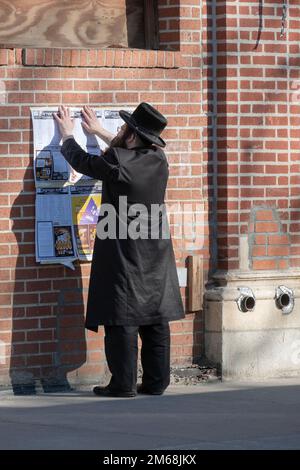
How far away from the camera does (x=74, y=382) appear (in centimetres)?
888

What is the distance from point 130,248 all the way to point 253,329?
142 centimetres

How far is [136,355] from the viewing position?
8.45 meters

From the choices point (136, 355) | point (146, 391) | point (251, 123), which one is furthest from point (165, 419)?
point (251, 123)

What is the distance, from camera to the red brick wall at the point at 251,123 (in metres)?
9.29

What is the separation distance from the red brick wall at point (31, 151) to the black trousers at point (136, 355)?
1.58 feet

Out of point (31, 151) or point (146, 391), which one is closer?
point (146, 391)

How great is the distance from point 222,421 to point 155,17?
3328 mm

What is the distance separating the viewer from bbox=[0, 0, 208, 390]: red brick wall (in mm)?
8688

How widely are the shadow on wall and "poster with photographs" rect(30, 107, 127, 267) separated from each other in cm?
7

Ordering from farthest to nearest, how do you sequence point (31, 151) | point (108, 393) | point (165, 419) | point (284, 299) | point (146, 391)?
point (284, 299) → point (31, 151) → point (146, 391) → point (108, 393) → point (165, 419)

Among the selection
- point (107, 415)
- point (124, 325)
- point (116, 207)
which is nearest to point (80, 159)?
point (116, 207)

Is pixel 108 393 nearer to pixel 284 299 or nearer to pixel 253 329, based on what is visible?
pixel 253 329

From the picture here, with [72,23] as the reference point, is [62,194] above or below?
below

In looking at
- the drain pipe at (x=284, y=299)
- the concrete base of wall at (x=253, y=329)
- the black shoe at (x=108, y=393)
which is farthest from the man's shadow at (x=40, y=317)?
the drain pipe at (x=284, y=299)
